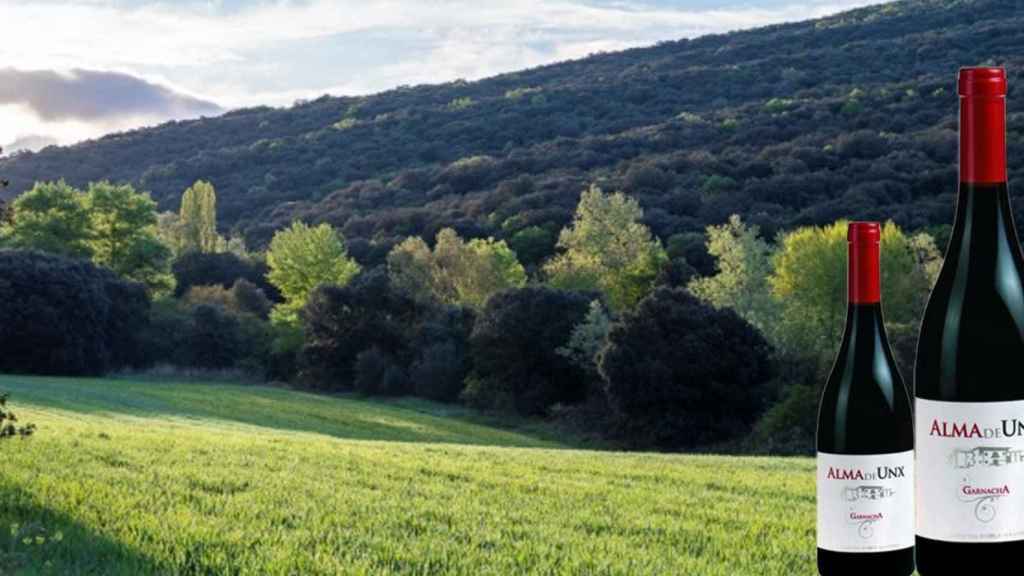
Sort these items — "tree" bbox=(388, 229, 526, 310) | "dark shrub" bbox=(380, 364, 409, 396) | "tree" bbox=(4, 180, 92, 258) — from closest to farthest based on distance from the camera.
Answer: "dark shrub" bbox=(380, 364, 409, 396) < "tree" bbox=(388, 229, 526, 310) < "tree" bbox=(4, 180, 92, 258)

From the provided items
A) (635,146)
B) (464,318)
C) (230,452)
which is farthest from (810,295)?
(635,146)

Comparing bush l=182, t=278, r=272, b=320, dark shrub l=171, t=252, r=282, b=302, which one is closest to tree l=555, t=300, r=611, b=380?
bush l=182, t=278, r=272, b=320

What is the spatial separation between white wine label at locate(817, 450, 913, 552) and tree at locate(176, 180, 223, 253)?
93.1m

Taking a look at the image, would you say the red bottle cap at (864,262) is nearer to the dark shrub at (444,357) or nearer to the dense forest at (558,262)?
the dense forest at (558,262)

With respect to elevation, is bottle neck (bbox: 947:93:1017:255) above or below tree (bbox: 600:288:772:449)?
above

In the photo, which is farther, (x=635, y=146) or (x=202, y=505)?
(x=635, y=146)

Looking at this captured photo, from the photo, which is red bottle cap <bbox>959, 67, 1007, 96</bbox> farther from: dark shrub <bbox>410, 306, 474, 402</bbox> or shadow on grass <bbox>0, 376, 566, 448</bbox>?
dark shrub <bbox>410, 306, 474, 402</bbox>

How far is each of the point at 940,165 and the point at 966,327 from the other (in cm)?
8876

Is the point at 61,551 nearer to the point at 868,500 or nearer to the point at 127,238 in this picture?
the point at 868,500

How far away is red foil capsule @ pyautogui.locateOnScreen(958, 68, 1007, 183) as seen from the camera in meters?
3.95

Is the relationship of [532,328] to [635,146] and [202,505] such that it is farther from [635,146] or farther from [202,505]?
[635,146]

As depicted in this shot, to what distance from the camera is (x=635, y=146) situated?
12788cm

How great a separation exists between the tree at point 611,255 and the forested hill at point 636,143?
1318 centimetres

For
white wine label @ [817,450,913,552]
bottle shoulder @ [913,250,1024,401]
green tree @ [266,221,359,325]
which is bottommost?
white wine label @ [817,450,913,552]
